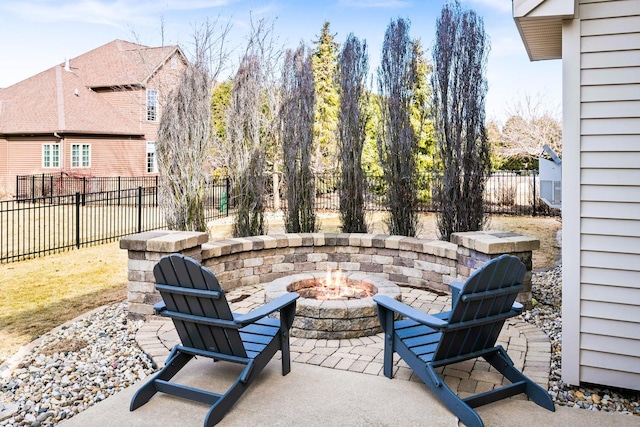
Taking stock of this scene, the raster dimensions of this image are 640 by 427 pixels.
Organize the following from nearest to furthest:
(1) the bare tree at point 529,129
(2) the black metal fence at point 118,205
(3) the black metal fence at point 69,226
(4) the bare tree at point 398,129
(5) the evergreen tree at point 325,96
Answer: (4) the bare tree at point 398,129
(3) the black metal fence at point 69,226
(2) the black metal fence at point 118,205
(5) the evergreen tree at point 325,96
(1) the bare tree at point 529,129

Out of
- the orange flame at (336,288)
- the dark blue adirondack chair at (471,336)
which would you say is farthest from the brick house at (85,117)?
the dark blue adirondack chair at (471,336)

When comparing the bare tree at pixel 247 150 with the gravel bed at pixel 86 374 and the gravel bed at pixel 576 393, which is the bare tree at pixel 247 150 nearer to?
the gravel bed at pixel 86 374

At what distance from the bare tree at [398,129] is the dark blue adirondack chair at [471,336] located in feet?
14.5

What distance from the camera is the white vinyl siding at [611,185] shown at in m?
2.94

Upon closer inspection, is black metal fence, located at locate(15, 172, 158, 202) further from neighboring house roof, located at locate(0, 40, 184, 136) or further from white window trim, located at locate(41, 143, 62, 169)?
neighboring house roof, located at locate(0, 40, 184, 136)

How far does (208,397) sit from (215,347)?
29cm

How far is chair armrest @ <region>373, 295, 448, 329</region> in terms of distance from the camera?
8.83ft

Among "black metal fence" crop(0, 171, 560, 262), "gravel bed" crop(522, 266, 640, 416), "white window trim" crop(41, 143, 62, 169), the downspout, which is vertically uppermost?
the downspout

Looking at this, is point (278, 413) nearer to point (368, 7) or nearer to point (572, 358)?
point (572, 358)

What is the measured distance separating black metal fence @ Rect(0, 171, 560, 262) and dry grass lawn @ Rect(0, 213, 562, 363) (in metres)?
0.77

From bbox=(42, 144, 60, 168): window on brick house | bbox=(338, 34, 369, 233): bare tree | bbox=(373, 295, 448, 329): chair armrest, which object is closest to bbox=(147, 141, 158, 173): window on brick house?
bbox=(42, 144, 60, 168): window on brick house

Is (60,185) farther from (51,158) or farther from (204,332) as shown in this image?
(204,332)

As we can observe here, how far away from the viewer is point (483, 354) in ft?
9.80

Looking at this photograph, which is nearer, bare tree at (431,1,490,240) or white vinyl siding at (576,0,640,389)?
white vinyl siding at (576,0,640,389)
